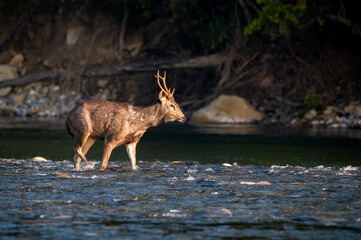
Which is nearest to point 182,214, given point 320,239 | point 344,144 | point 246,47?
point 320,239

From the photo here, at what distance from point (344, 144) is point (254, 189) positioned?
9162 millimetres

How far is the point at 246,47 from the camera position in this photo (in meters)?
30.3

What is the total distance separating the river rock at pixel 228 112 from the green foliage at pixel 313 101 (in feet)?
6.18

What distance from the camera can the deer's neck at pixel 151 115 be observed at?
13.0m

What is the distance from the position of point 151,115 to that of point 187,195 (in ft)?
11.7

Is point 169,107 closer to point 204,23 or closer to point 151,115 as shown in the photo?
point 151,115

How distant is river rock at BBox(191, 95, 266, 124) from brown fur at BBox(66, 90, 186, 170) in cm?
1451

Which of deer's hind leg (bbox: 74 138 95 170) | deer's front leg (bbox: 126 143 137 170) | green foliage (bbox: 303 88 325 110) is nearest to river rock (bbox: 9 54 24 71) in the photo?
green foliage (bbox: 303 88 325 110)

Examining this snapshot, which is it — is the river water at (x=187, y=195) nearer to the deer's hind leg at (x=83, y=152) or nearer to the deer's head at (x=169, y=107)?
the deer's hind leg at (x=83, y=152)

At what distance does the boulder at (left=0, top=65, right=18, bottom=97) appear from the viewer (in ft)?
116

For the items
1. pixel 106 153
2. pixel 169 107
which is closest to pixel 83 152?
pixel 106 153

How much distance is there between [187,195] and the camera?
9.72m

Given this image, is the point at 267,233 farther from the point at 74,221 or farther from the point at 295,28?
the point at 295,28

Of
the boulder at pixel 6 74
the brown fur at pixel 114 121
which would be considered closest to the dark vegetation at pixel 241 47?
the boulder at pixel 6 74
